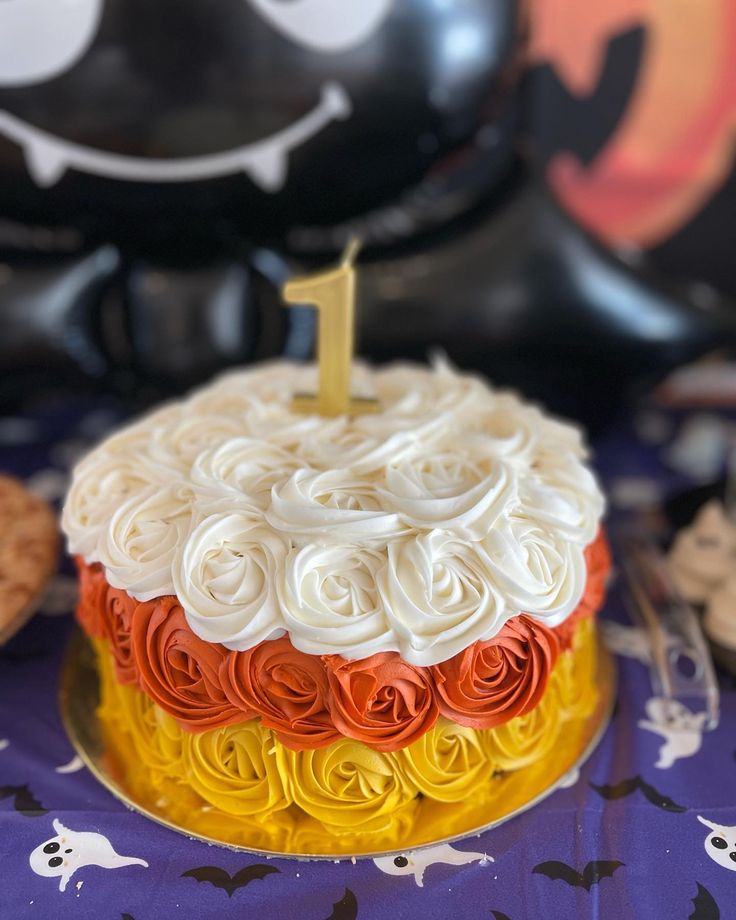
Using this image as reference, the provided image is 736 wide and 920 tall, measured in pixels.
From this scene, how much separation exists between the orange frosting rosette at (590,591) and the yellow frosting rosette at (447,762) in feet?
0.42

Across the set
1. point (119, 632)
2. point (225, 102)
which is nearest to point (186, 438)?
point (119, 632)

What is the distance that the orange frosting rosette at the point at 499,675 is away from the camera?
29.0 inches

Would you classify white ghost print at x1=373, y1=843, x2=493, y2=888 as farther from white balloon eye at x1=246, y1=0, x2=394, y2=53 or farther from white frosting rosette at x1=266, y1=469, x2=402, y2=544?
white balloon eye at x1=246, y1=0, x2=394, y2=53

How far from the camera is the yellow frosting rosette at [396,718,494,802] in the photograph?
776 mm

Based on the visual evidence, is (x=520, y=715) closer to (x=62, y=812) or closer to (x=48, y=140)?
(x=62, y=812)

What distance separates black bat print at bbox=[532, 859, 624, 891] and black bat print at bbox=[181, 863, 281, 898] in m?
0.25

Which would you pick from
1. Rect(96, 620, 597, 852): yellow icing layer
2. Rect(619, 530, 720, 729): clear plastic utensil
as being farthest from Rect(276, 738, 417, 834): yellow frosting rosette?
Rect(619, 530, 720, 729): clear plastic utensil

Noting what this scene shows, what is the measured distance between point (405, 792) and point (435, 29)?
1074 millimetres

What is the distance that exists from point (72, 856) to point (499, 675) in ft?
1.42

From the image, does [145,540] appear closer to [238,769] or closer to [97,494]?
[97,494]

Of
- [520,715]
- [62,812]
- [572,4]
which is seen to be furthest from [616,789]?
[572,4]

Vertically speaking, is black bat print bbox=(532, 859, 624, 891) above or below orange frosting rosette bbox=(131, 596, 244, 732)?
below

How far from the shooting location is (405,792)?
0.79m

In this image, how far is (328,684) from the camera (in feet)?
2.37
